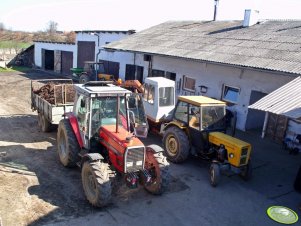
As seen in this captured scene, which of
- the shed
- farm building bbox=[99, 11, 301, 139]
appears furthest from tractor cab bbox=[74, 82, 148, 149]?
farm building bbox=[99, 11, 301, 139]

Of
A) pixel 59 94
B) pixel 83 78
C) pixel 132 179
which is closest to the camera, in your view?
pixel 132 179

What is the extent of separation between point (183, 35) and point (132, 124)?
34.4 feet

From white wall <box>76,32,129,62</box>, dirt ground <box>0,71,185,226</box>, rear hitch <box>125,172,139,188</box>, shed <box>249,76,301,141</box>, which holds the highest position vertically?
white wall <box>76,32,129,62</box>

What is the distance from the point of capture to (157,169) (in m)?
6.61

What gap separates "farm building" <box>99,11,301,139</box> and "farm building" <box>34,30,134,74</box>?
14.6 ft

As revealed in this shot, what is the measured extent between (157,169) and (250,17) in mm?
11506

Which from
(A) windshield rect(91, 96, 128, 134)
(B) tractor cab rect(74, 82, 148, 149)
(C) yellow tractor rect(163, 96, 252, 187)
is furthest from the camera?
(C) yellow tractor rect(163, 96, 252, 187)

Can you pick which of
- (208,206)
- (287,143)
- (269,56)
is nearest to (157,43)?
(269,56)

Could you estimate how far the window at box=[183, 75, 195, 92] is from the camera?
14398 millimetres

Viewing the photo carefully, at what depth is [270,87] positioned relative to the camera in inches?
424

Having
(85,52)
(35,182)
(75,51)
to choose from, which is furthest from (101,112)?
(75,51)

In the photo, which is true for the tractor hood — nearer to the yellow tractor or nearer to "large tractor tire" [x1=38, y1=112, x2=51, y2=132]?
the yellow tractor

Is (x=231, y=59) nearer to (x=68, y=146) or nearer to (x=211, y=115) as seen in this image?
(x=211, y=115)

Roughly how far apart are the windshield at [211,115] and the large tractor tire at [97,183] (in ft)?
10.9
